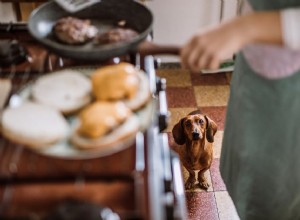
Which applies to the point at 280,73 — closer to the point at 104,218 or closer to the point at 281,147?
the point at 281,147

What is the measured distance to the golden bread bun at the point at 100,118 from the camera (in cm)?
67

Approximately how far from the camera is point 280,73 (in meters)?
0.87

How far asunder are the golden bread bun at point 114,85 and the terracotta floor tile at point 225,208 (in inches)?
34.2

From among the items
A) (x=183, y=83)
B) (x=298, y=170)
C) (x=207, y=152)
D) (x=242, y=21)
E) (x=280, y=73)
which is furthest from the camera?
(x=183, y=83)

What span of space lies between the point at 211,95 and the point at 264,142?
3.60 feet

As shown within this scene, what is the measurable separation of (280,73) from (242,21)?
21 cm

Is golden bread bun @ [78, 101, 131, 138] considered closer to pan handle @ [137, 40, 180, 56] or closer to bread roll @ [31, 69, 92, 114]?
bread roll @ [31, 69, 92, 114]

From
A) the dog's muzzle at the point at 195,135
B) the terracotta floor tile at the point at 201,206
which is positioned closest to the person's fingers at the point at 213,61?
the dog's muzzle at the point at 195,135

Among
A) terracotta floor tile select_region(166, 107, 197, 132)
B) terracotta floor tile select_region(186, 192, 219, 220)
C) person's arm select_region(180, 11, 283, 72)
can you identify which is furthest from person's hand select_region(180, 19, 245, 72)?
terracotta floor tile select_region(166, 107, 197, 132)

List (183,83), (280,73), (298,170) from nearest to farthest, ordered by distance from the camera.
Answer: (280,73), (298,170), (183,83)

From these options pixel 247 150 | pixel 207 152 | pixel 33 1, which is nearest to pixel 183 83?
pixel 207 152

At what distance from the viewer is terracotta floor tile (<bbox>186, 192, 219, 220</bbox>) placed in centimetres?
148

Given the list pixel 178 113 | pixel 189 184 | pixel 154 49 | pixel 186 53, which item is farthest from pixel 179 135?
pixel 186 53

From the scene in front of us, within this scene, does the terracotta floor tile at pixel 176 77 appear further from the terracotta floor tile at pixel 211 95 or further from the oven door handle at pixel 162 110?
the oven door handle at pixel 162 110
